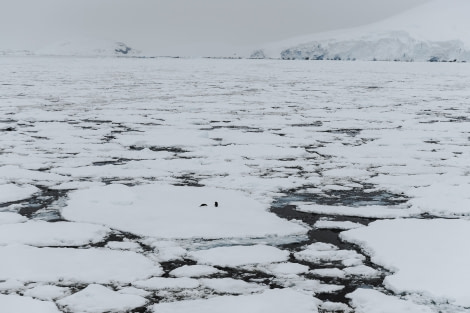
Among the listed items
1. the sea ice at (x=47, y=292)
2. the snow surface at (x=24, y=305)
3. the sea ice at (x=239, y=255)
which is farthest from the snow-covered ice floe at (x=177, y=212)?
the snow surface at (x=24, y=305)

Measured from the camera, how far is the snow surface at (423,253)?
2.24m

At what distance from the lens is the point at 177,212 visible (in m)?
3.33

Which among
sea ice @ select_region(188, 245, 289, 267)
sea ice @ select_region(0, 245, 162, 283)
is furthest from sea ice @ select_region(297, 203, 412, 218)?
sea ice @ select_region(0, 245, 162, 283)

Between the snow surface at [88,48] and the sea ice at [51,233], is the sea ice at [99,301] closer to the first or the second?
the sea ice at [51,233]

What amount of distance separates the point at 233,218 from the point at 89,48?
173 meters

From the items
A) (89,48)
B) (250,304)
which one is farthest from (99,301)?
(89,48)

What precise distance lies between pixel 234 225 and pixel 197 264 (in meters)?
0.60

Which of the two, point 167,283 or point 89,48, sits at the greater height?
point 89,48

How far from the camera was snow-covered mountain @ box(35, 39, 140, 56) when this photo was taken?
15452 centimetres

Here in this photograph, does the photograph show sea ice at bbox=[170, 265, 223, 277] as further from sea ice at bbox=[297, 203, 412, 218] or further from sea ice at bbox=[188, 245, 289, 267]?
sea ice at bbox=[297, 203, 412, 218]

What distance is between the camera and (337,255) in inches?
104

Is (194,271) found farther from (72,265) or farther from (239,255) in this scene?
(72,265)

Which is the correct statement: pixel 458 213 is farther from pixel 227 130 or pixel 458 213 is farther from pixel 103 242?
pixel 227 130

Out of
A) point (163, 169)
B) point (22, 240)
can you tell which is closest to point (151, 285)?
point (22, 240)
